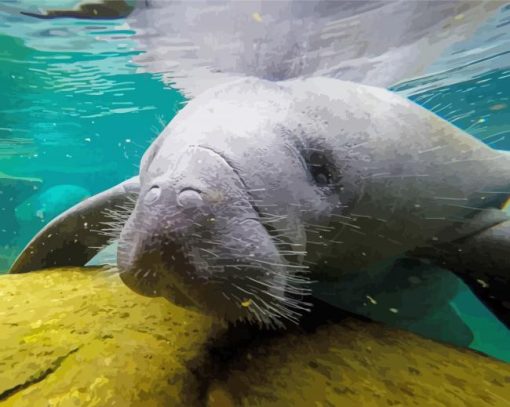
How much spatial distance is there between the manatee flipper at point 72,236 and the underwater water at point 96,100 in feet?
2.82

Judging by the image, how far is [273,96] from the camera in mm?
2713

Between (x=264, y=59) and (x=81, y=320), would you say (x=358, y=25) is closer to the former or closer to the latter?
(x=264, y=59)

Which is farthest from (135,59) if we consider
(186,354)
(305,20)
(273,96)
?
(186,354)

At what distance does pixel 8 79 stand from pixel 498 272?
13.3 meters

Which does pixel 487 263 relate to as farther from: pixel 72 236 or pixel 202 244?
pixel 72 236

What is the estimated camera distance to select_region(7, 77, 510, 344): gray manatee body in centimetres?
184

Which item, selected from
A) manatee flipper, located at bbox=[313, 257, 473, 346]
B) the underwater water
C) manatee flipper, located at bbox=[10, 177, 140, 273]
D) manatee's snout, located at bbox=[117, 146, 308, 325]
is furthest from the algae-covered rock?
the underwater water

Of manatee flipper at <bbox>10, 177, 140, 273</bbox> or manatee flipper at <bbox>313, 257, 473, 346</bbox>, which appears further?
manatee flipper at <bbox>10, 177, 140, 273</bbox>

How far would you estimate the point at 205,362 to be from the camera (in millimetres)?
2225

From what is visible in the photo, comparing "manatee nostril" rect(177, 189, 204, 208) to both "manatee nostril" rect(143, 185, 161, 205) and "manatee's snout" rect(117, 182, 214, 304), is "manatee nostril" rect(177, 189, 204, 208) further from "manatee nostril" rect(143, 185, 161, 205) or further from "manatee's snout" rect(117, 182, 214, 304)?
"manatee nostril" rect(143, 185, 161, 205)

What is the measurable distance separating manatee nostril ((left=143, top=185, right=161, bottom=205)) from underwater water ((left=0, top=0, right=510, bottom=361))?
1.91m

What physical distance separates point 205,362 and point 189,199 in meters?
0.89

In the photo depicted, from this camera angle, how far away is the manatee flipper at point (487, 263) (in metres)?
2.86

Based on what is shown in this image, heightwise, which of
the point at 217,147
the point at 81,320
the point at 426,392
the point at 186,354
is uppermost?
the point at 217,147
